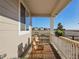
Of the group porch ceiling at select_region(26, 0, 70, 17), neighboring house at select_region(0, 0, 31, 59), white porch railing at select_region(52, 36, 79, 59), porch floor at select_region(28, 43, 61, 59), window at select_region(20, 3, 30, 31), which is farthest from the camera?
porch ceiling at select_region(26, 0, 70, 17)

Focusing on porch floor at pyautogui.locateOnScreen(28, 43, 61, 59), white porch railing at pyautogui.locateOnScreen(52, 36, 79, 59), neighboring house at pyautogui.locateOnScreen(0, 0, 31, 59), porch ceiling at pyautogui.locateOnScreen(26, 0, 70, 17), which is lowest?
porch floor at pyautogui.locateOnScreen(28, 43, 61, 59)

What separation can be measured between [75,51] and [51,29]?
10.7 meters

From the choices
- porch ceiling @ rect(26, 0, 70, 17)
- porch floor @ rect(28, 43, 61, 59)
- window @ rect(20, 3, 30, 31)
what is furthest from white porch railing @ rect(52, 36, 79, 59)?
porch ceiling @ rect(26, 0, 70, 17)

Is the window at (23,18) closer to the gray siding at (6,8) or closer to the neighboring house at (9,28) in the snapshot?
the neighboring house at (9,28)

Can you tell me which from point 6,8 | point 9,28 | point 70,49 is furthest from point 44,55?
Result: point 6,8

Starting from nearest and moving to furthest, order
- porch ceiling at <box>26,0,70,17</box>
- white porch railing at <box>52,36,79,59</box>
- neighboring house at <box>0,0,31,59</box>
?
1. neighboring house at <box>0,0,31,59</box>
2. white porch railing at <box>52,36,79,59</box>
3. porch ceiling at <box>26,0,70,17</box>

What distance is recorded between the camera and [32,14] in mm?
15430

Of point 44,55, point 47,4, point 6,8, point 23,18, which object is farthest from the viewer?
point 47,4

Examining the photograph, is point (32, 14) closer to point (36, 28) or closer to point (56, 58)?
point (36, 28)

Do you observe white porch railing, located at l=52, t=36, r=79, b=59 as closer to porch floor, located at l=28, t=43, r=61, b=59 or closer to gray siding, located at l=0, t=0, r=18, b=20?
porch floor, located at l=28, t=43, r=61, b=59

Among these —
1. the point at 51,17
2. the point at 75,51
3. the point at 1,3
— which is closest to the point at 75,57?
the point at 75,51

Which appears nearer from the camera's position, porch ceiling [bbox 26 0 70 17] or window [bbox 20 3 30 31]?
window [bbox 20 3 30 31]

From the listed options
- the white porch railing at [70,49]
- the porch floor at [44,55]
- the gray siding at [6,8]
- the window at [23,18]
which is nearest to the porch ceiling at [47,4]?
the window at [23,18]

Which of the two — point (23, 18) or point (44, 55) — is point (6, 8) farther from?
point (23, 18)
